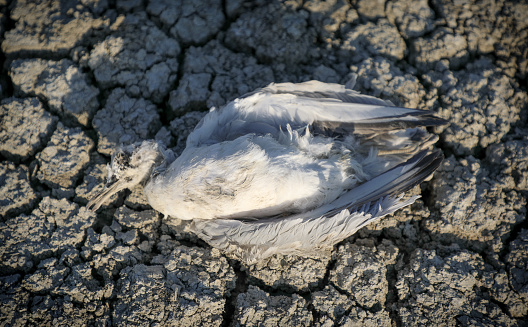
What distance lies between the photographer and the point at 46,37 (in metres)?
2.99

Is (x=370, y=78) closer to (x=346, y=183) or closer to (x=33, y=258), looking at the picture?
(x=346, y=183)

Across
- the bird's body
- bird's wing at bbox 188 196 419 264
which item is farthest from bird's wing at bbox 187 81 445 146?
bird's wing at bbox 188 196 419 264

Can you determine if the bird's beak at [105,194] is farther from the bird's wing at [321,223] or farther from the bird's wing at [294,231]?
the bird's wing at [294,231]

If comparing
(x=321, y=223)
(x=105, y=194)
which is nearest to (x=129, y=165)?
(x=105, y=194)

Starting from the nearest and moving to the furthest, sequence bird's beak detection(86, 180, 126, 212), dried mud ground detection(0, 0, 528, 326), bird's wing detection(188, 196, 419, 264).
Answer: bird's wing detection(188, 196, 419, 264)
dried mud ground detection(0, 0, 528, 326)
bird's beak detection(86, 180, 126, 212)

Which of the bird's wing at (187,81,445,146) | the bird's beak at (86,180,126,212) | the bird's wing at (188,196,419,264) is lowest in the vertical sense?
the bird's wing at (188,196,419,264)

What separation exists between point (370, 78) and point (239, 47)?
1.19m

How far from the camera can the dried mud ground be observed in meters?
2.22

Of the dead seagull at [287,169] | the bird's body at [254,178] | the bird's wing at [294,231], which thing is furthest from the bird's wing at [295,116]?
the bird's wing at [294,231]

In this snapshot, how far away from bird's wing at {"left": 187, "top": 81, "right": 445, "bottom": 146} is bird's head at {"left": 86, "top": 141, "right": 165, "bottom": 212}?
31 centimetres

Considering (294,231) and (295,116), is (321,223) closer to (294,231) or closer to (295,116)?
(294,231)

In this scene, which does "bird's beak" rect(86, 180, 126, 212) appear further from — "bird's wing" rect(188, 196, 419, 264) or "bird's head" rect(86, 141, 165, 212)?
"bird's wing" rect(188, 196, 419, 264)

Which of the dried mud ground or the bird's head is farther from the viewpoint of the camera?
the bird's head

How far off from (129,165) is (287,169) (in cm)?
112
